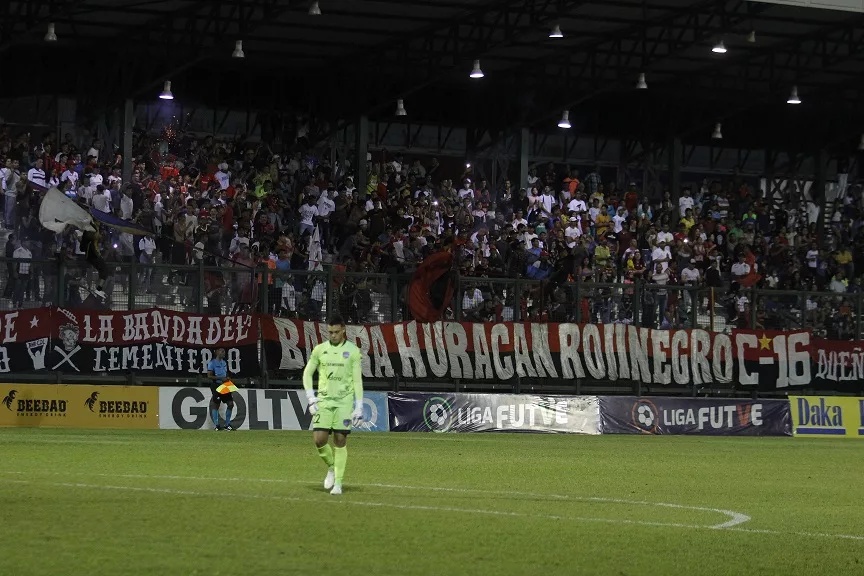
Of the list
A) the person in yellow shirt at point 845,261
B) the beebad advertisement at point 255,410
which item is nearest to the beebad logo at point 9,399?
the beebad advertisement at point 255,410

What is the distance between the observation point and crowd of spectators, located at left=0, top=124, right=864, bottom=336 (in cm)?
3406

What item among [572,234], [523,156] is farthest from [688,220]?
[572,234]

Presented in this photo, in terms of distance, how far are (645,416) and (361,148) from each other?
1453 centimetres

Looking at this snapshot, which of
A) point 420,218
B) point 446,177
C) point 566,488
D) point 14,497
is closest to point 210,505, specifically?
point 14,497

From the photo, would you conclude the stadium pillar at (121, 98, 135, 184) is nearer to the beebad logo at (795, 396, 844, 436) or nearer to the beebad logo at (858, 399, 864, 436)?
the beebad logo at (795, 396, 844, 436)

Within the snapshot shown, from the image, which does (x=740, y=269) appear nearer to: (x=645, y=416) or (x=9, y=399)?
(x=645, y=416)

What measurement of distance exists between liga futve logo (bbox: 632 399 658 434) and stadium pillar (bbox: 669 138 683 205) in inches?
671

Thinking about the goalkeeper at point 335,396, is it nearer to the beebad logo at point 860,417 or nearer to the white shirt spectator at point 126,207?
the white shirt spectator at point 126,207

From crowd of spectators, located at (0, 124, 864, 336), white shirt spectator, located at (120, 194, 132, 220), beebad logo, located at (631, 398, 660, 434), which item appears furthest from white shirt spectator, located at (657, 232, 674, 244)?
white shirt spectator, located at (120, 194, 132, 220)

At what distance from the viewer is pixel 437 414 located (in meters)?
34.9

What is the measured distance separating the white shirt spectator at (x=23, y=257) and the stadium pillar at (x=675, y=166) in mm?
26839

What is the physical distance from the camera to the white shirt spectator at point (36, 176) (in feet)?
112

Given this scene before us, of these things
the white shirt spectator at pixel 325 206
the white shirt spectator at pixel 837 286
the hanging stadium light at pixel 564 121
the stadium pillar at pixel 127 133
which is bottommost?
the white shirt spectator at pixel 837 286

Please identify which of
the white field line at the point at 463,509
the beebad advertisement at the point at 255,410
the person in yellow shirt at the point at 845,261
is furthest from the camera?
the person in yellow shirt at the point at 845,261
